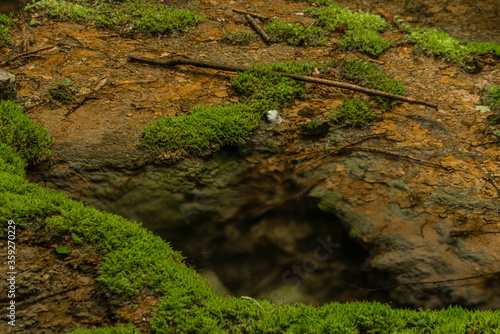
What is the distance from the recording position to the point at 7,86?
18.0 feet

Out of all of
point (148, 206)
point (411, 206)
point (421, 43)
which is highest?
point (421, 43)

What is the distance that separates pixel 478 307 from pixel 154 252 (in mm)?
3666

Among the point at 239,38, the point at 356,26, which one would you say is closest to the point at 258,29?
the point at 239,38

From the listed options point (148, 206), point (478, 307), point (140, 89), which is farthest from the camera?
point (140, 89)

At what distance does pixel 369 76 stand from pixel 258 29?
8.90ft

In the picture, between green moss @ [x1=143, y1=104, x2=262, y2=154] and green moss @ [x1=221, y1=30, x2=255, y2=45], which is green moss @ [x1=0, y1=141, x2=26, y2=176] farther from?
green moss @ [x1=221, y1=30, x2=255, y2=45]

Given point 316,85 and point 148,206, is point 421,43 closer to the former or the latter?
point 316,85

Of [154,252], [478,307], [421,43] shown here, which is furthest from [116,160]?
[421,43]

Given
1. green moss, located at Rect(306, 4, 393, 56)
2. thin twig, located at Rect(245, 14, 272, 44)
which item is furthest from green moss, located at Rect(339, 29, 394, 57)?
thin twig, located at Rect(245, 14, 272, 44)

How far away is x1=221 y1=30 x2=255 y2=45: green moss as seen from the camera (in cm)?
745

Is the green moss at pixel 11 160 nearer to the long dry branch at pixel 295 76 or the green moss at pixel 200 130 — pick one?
the green moss at pixel 200 130

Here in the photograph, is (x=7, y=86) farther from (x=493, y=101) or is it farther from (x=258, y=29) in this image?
(x=493, y=101)

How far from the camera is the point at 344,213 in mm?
4707

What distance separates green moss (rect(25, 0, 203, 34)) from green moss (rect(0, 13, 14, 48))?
63 centimetres
